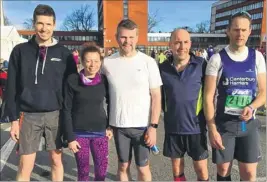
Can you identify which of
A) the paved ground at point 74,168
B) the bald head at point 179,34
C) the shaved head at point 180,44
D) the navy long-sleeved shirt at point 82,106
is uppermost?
the bald head at point 179,34

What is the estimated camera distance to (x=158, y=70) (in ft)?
9.98

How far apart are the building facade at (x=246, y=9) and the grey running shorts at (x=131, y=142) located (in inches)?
2422

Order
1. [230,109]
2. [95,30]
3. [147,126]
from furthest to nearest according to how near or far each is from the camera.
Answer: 1. [95,30]
2. [147,126]
3. [230,109]

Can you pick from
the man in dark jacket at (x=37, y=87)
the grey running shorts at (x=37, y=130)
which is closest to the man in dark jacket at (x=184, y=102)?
the man in dark jacket at (x=37, y=87)

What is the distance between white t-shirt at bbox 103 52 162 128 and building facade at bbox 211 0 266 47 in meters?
61.5

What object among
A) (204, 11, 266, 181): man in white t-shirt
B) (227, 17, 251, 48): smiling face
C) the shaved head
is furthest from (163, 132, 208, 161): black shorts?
(227, 17, 251, 48): smiling face

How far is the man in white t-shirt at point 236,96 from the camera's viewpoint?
281cm

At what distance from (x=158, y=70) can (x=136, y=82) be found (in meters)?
0.27

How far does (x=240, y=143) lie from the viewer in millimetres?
2980

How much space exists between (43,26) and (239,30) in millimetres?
1870

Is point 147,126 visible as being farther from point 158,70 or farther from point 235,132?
point 235,132

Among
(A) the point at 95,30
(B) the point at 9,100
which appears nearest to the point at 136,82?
(B) the point at 9,100

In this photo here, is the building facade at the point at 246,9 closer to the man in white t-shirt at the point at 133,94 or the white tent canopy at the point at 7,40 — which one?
the white tent canopy at the point at 7,40

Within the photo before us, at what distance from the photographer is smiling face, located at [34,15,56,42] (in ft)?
9.65
